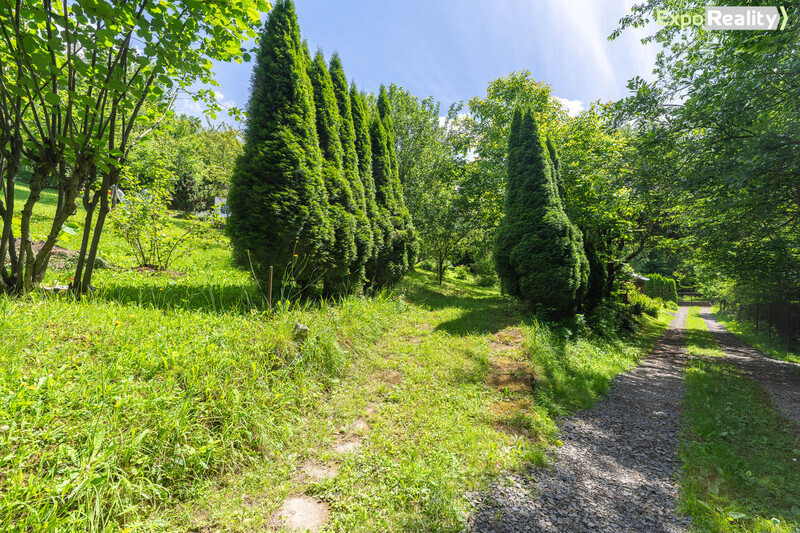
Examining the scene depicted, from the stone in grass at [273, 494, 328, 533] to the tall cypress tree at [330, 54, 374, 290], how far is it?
4556 mm

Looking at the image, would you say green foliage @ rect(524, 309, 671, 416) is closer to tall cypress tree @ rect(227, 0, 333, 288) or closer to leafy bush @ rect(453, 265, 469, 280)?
tall cypress tree @ rect(227, 0, 333, 288)

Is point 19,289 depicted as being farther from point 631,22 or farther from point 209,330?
point 631,22

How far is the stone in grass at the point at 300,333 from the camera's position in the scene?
3676 millimetres

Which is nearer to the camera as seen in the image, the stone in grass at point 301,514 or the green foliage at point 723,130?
the stone in grass at point 301,514

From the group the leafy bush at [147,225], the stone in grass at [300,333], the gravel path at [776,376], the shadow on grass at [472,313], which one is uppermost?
the leafy bush at [147,225]

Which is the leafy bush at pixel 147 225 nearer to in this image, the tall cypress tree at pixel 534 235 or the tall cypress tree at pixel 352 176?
the tall cypress tree at pixel 352 176

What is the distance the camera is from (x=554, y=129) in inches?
501

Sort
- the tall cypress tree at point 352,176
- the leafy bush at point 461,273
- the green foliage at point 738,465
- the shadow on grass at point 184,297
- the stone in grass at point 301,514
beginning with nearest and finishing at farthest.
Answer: the stone in grass at point 301,514, the green foliage at point 738,465, the shadow on grass at point 184,297, the tall cypress tree at point 352,176, the leafy bush at point 461,273

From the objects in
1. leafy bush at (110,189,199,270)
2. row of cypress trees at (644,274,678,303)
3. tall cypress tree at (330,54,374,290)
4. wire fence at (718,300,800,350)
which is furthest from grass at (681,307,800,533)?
row of cypress trees at (644,274,678,303)

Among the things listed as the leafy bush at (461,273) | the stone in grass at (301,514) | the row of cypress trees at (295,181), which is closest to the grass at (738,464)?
the stone in grass at (301,514)

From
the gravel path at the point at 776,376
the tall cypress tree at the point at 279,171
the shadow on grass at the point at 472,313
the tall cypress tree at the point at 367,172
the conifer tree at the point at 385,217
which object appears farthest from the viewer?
the conifer tree at the point at 385,217

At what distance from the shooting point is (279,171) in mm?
4754

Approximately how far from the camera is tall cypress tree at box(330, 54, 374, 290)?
6656 millimetres

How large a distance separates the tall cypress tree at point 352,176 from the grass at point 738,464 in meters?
5.69
